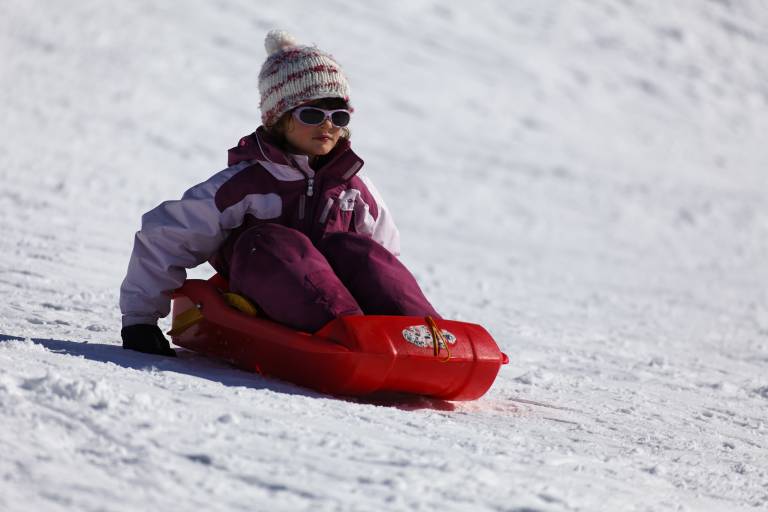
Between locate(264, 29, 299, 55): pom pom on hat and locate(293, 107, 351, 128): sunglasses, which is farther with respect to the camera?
locate(264, 29, 299, 55): pom pom on hat

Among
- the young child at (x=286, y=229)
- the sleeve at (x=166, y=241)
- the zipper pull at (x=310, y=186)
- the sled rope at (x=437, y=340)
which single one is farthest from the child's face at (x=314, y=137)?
the sled rope at (x=437, y=340)

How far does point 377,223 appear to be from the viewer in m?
3.39

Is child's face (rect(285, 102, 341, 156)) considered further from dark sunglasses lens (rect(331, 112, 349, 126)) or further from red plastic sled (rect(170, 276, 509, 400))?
red plastic sled (rect(170, 276, 509, 400))

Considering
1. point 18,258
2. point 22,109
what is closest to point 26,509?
point 18,258

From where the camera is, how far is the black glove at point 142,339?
10.00 feet

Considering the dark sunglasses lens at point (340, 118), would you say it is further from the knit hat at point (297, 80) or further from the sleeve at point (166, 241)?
the sleeve at point (166, 241)

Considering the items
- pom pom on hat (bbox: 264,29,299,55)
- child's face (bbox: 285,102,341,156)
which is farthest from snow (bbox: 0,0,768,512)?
pom pom on hat (bbox: 264,29,299,55)

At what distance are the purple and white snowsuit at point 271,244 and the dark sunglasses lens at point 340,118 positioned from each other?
0.26ft

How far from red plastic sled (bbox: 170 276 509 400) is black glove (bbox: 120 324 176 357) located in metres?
0.23

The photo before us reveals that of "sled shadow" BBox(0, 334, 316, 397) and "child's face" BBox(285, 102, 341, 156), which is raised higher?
"child's face" BBox(285, 102, 341, 156)

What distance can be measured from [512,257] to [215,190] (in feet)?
16.0

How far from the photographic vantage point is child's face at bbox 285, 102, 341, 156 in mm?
Answer: 3182

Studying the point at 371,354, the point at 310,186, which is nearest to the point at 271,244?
the point at 310,186

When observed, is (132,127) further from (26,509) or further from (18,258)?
(26,509)
